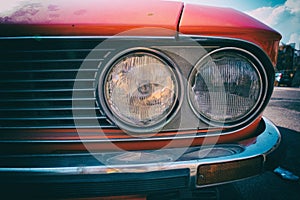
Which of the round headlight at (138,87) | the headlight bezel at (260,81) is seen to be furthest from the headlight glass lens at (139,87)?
the headlight bezel at (260,81)

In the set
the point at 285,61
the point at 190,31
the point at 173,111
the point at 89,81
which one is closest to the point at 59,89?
the point at 89,81

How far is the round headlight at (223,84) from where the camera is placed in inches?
34.7

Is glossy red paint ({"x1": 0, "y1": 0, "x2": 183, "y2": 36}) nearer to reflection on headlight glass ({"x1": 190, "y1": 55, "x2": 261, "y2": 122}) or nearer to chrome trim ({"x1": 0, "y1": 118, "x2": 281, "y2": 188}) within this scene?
reflection on headlight glass ({"x1": 190, "y1": 55, "x2": 261, "y2": 122})

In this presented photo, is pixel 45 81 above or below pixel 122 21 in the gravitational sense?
below

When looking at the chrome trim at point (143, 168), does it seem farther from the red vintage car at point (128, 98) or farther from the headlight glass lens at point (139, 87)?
the headlight glass lens at point (139, 87)

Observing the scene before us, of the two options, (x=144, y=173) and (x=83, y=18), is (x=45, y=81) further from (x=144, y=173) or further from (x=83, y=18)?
(x=144, y=173)

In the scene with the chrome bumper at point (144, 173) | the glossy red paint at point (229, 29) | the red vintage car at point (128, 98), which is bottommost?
the chrome bumper at point (144, 173)

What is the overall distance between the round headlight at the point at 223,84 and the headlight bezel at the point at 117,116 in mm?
64

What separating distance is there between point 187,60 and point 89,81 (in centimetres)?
45

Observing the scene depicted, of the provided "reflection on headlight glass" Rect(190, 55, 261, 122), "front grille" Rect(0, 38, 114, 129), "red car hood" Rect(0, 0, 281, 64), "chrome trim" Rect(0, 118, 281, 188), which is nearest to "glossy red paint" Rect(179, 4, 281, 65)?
"red car hood" Rect(0, 0, 281, 64)

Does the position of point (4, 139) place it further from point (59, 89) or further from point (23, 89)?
point (59, 89)

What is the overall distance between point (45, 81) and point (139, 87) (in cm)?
42

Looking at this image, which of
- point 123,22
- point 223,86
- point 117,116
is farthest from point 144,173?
point 123,22

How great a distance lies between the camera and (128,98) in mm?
881
